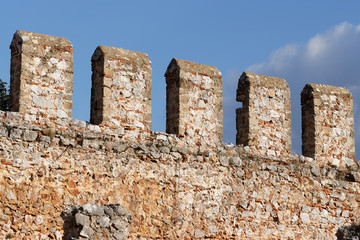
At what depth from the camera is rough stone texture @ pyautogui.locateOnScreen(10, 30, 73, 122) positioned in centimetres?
1195

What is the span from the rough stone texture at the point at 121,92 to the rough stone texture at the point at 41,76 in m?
0.59

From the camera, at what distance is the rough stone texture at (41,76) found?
12.0m

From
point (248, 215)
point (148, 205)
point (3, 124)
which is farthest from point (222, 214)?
point (3, 124)

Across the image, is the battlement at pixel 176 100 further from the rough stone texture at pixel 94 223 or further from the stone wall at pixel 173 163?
the rough stone texture at pixel 94 223

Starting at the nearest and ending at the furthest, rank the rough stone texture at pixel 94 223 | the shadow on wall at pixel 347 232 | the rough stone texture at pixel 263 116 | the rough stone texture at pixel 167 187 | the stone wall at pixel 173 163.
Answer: the rough stone texture at pixel 94 223 < the rough stone texture at pixel 167 187 < the stone wall at pixel 173 163 < the shadow on wall at pixel 347 232 < the rough stone texture at pixel 263 116

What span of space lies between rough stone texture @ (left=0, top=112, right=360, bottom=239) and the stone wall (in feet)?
0.06

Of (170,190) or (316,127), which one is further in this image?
(316,127)

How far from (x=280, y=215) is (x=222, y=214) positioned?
127 centimetres

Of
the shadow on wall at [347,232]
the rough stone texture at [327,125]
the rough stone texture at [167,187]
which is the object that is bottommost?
the shadow on wall at [347,232]

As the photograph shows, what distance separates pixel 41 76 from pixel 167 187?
2807 millimetres

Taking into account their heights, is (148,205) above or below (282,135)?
below

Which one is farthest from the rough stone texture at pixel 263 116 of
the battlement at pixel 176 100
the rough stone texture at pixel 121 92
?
the rough stone texture at pixel 121 92

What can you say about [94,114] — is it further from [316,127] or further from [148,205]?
[316,127]

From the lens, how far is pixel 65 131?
12094mm
